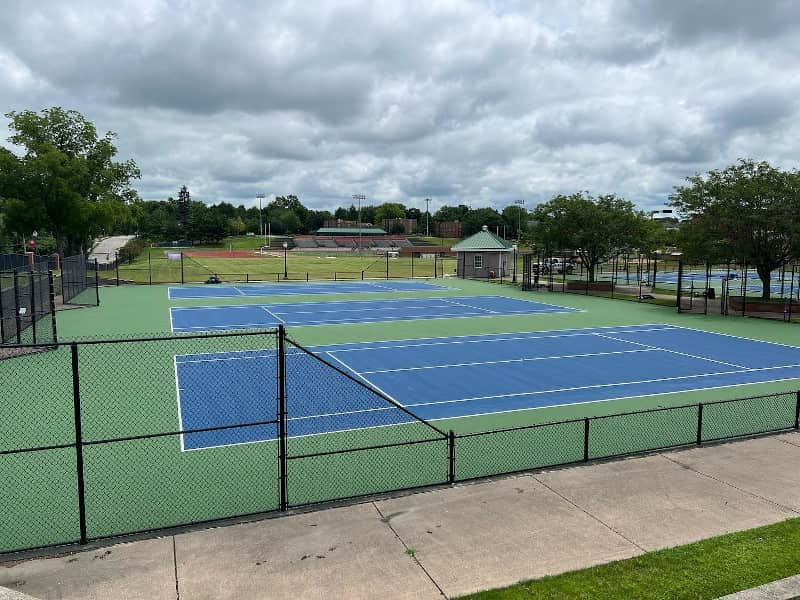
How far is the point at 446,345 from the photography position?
76.3ft

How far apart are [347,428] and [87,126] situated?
49613 mm

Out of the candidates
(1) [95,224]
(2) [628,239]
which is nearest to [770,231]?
(2) [628,239]

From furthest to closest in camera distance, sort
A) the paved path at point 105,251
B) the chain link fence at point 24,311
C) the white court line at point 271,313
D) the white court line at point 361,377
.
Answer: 1. the paved path at point 105,251
2. the white court line at point 271,313
3. the chain link fence at point 24,311
4. the white court line at point 361,377

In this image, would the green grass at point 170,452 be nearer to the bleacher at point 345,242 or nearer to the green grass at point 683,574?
the green grass at point 683,574

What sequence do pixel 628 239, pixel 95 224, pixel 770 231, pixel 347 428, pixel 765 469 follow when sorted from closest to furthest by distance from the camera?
pixel 765 469
pixel 347 428
pixel 770 231
pixel 628 239
pixel 95 224

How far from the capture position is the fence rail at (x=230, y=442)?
8.81 metres

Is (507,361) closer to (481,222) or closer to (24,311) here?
(24,311)

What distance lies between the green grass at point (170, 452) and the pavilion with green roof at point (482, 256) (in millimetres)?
41707

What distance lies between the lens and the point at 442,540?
7.89 metres

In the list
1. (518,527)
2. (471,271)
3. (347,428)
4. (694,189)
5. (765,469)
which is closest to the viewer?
(518,527)

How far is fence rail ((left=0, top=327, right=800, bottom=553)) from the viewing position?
881cm

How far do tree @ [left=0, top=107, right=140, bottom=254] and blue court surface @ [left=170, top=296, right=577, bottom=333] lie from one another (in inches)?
861

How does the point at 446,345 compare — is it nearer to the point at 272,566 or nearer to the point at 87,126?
the point at 272,566

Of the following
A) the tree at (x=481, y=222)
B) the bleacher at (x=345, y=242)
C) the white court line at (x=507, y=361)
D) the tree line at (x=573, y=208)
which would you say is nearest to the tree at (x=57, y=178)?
the tree line at (x=573, y=208)
